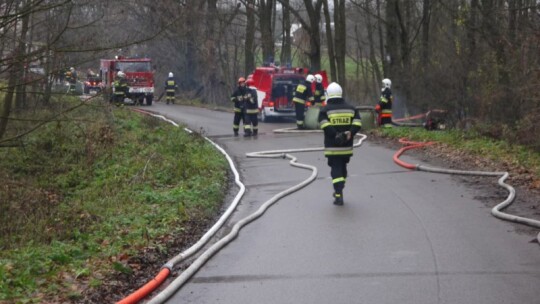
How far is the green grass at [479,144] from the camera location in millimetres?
15789

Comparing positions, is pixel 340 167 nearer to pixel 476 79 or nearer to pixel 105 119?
pixel 476 79

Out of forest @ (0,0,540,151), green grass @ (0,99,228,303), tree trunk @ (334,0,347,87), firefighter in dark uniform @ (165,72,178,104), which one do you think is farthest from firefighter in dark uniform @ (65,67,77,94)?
firefighter in dark uniform @ (165,72,178,104)

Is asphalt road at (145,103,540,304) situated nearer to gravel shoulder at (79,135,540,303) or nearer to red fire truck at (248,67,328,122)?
gravel shoulder at (79,135,540,303)

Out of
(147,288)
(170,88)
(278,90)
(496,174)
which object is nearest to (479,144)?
(496,174)

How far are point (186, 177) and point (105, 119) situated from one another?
8.43m

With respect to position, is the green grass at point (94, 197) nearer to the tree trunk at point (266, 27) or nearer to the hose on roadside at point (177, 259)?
the hose on roadside at point (177, 259)

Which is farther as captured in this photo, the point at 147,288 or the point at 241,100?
the point at 241,100

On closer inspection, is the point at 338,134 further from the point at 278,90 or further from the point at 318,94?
the point at 278,90

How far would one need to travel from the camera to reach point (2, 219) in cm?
1454

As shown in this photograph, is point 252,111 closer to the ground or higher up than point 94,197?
higher up

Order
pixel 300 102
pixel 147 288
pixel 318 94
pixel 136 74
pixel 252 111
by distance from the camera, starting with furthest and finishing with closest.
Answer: pixel 136 74 → pixel 318 94 → pixel 300 102 → pixel 252 111 → pixel 147 288

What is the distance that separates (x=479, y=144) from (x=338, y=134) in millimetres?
7493

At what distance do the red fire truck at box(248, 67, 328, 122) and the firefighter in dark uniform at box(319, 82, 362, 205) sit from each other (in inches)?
667

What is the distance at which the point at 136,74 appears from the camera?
130 feet
